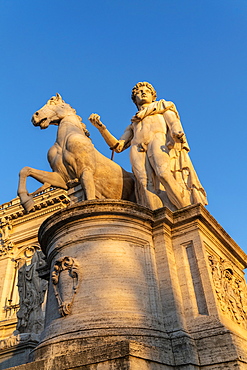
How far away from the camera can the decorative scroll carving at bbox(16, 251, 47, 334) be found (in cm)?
990

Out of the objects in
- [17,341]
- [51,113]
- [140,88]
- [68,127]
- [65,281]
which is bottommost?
[65,281]

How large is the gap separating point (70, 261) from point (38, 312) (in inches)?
220

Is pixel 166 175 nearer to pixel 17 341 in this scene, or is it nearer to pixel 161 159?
pixel 161 159

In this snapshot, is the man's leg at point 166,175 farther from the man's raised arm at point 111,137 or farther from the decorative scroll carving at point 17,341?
the decorative scroll carving at point 17,341

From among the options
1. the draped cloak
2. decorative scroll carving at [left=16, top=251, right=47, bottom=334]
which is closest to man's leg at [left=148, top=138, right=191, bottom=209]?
the draped cloak

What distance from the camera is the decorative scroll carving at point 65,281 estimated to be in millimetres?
5012

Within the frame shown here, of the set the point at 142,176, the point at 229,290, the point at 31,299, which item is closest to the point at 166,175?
the point at 142,176

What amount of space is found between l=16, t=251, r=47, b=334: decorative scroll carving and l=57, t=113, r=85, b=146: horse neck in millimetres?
4308

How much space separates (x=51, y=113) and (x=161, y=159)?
2.92 metres

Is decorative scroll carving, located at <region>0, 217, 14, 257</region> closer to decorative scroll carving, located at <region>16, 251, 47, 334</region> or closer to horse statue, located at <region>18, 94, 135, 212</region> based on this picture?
decorative scroll carving, located at <region>16, 251, 47, 334</region>

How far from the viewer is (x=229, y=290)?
5984mm

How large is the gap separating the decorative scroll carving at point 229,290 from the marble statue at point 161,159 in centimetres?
124

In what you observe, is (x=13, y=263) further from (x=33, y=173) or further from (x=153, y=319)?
(x=153, y=319)

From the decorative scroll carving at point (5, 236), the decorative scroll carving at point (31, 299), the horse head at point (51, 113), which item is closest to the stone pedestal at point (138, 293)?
the horse head at point (51, 113)
